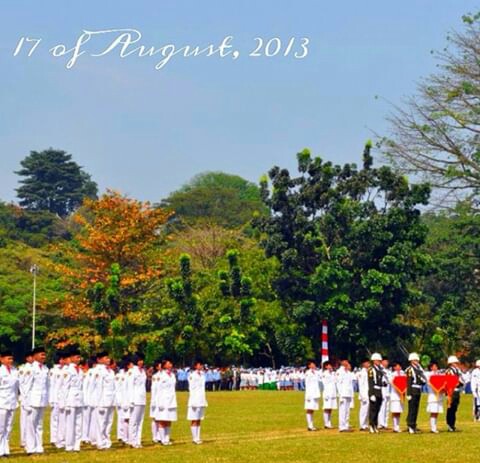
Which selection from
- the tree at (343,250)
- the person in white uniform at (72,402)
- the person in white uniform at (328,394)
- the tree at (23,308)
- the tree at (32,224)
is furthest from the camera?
the tree at (32,224)

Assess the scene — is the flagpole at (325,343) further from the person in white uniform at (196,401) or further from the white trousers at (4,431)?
the white trousers at (4,431)

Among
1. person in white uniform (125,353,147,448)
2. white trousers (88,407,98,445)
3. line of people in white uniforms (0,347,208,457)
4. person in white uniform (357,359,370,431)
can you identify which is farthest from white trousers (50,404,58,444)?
person in white uniform (357,359,370,431)

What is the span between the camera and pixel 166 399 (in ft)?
71.4

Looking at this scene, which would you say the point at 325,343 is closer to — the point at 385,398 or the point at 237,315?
the point at 237,315

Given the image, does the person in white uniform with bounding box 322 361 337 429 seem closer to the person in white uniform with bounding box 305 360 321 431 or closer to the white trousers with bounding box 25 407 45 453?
the person in white uniform with bounding box 305 360 321 431

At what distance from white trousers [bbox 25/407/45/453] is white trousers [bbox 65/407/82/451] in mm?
931

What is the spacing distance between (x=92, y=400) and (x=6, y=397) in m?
2.66

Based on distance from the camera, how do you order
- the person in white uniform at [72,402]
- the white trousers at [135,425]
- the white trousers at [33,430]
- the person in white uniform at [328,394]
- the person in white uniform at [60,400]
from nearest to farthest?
1. the white trousers at [33,430]
2. the person in white uniform at [72,402]
3. the person in white uniform at [60,400]
4. the white trousers at [135,425]
5. the person in white uniform at [328,394]

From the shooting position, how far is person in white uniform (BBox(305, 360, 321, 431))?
1071 inches

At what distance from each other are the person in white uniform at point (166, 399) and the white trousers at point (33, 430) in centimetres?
252

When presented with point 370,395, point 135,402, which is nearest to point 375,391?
point 370,395

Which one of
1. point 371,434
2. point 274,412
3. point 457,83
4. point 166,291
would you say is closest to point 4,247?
point 166,291

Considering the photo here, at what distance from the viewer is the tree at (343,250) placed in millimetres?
55750

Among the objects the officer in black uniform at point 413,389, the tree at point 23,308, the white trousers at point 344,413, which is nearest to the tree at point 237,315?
the tree at point 23,308
